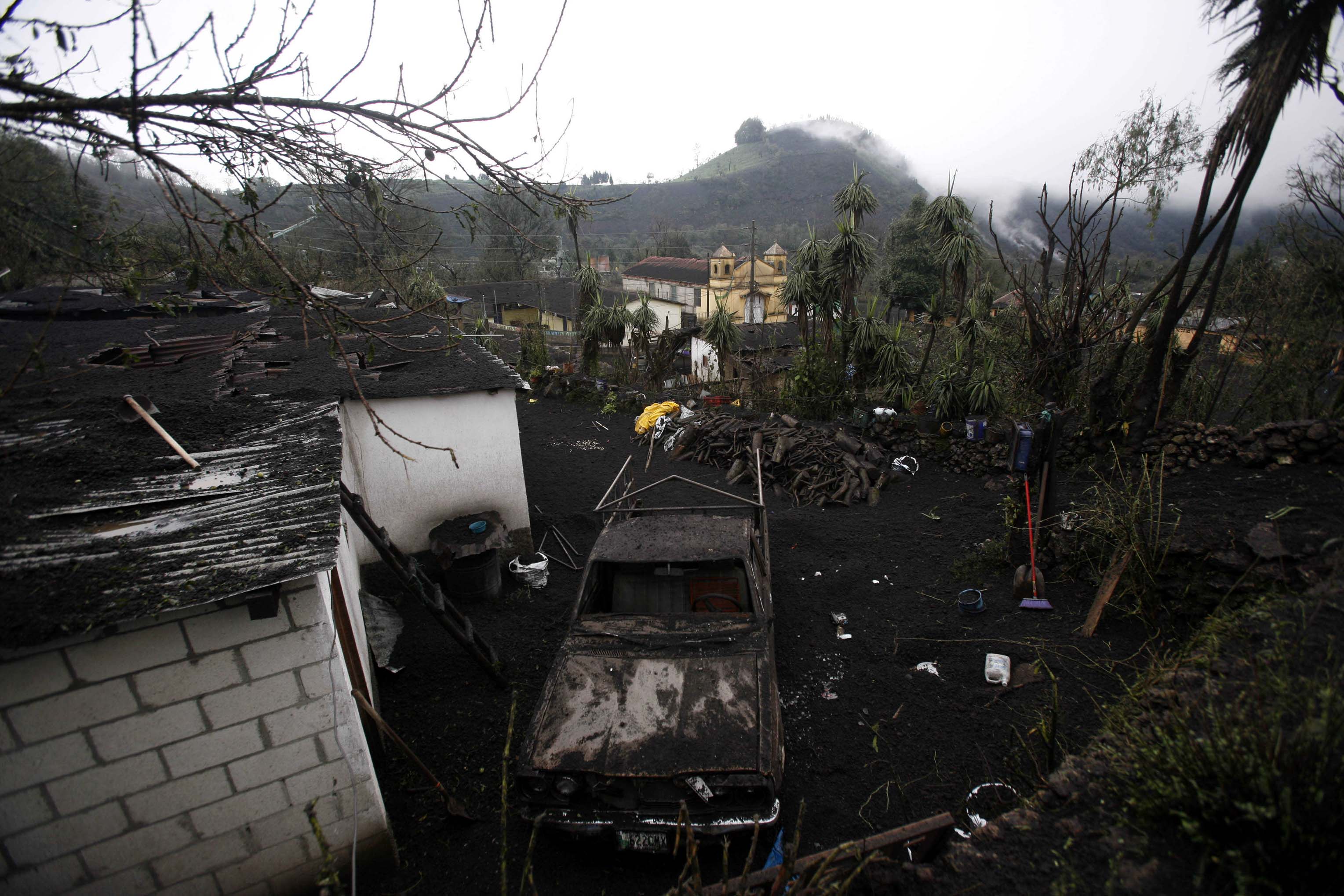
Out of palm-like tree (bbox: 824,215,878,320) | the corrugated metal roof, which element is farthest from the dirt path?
the corrugated metal roof

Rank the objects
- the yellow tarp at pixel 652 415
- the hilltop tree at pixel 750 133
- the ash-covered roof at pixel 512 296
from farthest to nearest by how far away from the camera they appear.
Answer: the hilltop tree at pixel 750 133, the ash-covered roof at pixel 512 296, the yellow tarp at pixel 652 415

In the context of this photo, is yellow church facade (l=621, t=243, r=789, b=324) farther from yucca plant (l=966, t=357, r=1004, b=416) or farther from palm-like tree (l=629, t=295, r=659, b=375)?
yucca plant (l=966, t=357, r=1004, b=416)

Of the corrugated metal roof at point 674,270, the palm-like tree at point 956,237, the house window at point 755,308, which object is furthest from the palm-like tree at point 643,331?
the corrugated metal roof at point 674,270

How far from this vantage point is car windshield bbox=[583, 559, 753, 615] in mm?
4922

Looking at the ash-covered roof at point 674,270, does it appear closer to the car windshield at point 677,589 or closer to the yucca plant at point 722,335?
the yucca plant at point 722,335

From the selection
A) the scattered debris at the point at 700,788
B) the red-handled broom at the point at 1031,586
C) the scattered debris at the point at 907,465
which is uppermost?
the scattered debris at the point at 700,788

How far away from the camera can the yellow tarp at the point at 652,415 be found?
45.6 feet

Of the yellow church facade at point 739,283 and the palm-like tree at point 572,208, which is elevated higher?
the palm-like tree at point 572,208

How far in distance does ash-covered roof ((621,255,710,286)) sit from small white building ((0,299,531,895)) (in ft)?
129

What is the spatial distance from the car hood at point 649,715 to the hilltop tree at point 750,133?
14170 cm

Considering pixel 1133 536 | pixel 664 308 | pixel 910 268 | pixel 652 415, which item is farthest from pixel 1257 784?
pixel 664 308

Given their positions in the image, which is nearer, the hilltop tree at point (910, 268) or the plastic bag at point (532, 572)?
the plastic bag at point (532, 572)

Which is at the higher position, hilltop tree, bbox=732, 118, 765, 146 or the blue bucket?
hilltop tree, bbox=732, 118, 765, 146

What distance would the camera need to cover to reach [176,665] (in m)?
3.06
